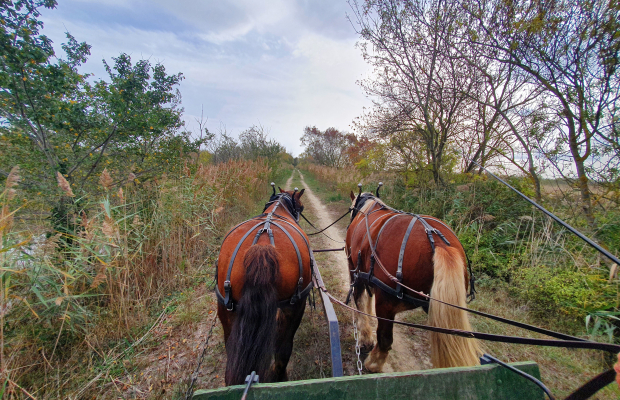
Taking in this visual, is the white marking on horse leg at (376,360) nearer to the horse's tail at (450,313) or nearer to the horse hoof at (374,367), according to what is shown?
the horse hoof at (374,367)

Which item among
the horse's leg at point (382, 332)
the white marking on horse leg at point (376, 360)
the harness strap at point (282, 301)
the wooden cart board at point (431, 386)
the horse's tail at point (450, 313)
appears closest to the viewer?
the wooden cart board at point (431, 386)

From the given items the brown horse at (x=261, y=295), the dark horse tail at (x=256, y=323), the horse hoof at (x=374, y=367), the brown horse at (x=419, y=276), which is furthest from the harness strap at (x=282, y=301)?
the horse hoof at (x=374, y=367)

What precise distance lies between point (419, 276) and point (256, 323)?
1378 mm

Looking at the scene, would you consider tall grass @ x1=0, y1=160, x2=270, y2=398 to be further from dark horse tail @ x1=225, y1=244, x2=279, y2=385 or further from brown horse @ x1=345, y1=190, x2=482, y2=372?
brown horse @ x1=345, y1=190, x2=482, y2=372

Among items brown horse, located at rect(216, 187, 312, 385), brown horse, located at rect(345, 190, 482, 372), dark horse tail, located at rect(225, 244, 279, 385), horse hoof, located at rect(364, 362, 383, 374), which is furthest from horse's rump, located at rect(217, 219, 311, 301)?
horse hoof, located at rect(364, 362, 383, 374)

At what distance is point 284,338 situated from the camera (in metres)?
2.03

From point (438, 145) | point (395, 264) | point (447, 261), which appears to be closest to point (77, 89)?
point (395, 264)

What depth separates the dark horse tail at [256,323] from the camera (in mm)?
1618

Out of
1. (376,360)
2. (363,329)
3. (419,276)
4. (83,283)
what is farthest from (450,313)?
(83,283)

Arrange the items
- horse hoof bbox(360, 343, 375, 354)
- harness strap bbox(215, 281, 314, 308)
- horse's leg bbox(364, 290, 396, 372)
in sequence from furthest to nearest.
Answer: horse hoof bbox(360, 343, 375, 354) → horse's leg bbox(364, 290, 396, 372) → harness strap bbox(215, 281, 314, 308)

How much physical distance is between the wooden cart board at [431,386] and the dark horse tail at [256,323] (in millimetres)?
524

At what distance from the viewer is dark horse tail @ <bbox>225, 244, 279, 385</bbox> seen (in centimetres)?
162

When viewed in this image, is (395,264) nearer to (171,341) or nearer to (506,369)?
(506,369)

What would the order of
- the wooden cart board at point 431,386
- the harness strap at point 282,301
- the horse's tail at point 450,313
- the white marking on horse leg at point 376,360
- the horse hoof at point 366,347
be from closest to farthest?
the wooden cart board at point 431,386 → the horse's tail at point 450,313 → the harness strap at point 282,301 → the white marking on horse leg at point 376,360 → the horse hoof at point 366,347
